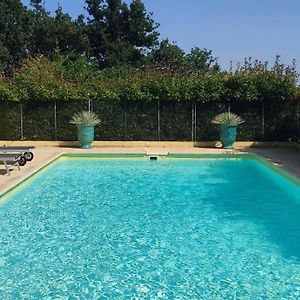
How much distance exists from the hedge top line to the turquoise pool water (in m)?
6.04

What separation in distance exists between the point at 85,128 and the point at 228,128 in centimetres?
516

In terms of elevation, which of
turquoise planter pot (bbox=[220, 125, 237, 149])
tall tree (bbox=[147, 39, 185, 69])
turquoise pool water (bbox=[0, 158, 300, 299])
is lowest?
turquoise pool water (bbox=[0, 158, 300, 299])

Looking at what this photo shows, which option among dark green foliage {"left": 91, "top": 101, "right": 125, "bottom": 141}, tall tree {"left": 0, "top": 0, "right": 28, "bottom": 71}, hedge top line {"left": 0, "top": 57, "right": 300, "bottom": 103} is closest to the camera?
hedge top line {"left": 0, "top": 57, "right": 300, "bottom": 103}

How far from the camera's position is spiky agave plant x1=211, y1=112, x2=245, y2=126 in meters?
17.0

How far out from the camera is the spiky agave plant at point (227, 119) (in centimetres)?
1698

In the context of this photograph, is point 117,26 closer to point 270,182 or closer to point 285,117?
point 285,117

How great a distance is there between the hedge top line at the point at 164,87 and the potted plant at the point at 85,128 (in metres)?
1.24

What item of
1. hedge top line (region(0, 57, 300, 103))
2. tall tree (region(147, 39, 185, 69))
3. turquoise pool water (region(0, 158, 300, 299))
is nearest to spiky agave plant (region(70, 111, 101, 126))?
hedge top line (region(0, 57, 300, 103))

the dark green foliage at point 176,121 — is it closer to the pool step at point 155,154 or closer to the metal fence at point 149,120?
the metal fence at point 149,120

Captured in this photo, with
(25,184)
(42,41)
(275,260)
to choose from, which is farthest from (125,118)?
(42,41)

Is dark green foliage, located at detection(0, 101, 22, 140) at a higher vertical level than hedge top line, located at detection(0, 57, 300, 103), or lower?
lower

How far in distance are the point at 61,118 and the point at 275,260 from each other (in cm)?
1359

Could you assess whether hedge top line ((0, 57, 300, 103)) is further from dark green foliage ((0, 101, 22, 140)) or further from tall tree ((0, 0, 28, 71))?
tall tree ((0, 0, 28, 71))

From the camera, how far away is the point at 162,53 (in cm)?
3859
